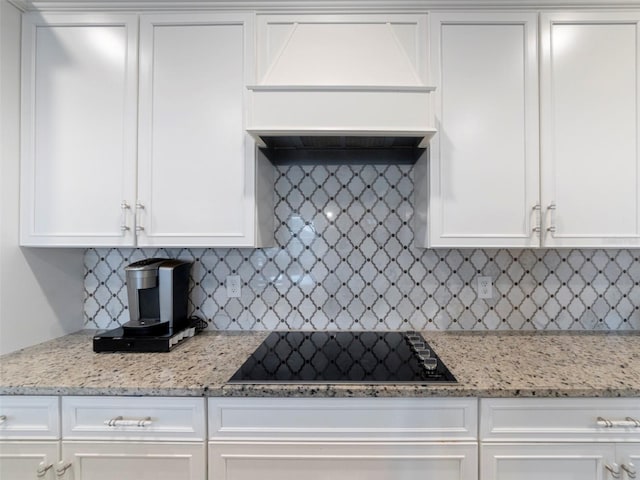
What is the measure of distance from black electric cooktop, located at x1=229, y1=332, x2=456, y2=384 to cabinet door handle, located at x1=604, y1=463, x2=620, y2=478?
0.55 m

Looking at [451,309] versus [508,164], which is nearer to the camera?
[508,164]

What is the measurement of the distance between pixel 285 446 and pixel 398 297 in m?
0.91

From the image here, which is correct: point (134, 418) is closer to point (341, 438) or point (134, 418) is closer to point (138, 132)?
point (341, 438)

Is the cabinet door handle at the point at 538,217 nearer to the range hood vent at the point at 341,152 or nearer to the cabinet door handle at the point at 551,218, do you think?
the cabinet door handle at the point at 551,218

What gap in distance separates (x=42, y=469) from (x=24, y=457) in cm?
9

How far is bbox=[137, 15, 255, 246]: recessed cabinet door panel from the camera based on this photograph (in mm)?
1397

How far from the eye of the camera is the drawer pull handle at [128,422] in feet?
3.51

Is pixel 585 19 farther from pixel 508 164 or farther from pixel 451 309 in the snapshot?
pixel 451 309

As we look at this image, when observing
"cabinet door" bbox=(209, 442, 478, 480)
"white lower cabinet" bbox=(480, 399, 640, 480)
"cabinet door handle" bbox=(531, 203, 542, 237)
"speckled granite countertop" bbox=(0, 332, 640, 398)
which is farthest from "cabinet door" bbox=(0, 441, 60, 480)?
"cabinet door handle" bbox=(531, 203, 542, 237)

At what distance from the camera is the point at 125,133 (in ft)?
4.62

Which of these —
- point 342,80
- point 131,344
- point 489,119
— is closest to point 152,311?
point 131,344

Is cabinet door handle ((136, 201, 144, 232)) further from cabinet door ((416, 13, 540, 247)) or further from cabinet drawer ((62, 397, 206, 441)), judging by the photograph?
cabinet door ((416, 13, 540, 247))

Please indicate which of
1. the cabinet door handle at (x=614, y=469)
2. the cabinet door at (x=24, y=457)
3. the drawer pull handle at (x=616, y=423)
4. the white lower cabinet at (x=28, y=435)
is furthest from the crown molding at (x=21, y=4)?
the cabinet door handle at (x=614, y=469)

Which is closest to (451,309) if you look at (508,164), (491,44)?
(508,164)
